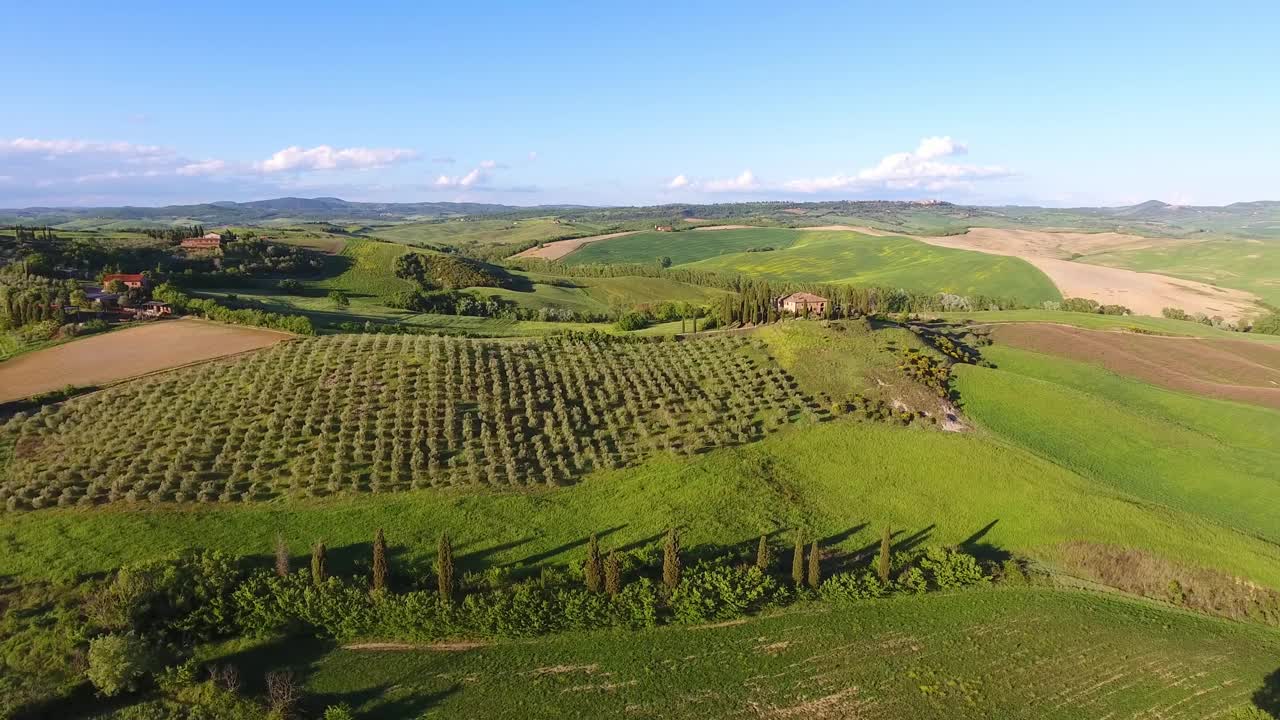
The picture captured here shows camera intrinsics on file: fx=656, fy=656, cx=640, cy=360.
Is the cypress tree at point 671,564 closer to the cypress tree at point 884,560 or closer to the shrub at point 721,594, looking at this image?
the shrub at point 721,594

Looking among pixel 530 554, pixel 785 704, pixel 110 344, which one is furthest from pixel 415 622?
pixel 110 344

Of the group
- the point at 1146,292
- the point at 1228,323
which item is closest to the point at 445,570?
the point at 1228,323

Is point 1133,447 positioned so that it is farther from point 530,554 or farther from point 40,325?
point 40,325

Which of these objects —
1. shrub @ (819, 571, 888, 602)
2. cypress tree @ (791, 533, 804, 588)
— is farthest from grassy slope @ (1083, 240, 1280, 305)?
cypress tree @ (791, 533, 804, 588)

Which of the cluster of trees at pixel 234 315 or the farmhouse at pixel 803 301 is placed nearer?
the cluster of trees at pixel 234 315

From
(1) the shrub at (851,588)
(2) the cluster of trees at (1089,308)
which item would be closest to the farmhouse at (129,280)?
(1) the shrub at (851,588)

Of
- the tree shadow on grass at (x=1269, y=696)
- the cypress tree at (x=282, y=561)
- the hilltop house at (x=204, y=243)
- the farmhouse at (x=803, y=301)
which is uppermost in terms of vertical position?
the hilltop house at (x=204, y=243)
